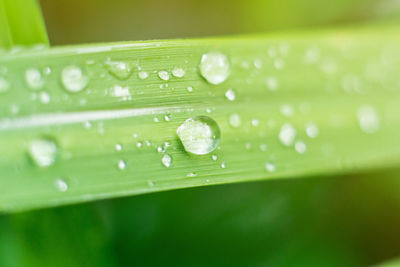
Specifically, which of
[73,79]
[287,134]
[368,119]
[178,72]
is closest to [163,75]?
[178,72]

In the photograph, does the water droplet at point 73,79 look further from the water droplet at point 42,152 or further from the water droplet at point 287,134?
the water droplet at point 287,134

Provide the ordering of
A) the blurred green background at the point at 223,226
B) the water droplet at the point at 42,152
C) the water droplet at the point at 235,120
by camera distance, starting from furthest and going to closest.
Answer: the blurred green background at the point at 223,226 < the water droplet at the point at 235,120 < the water droplet at the point at 42,152

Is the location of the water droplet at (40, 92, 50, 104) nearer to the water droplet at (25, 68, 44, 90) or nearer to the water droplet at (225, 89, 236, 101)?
the water droplet at (25, 68, 44, 90)

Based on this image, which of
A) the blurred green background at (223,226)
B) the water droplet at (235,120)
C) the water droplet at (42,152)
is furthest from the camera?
the blurred green background at (223,226)

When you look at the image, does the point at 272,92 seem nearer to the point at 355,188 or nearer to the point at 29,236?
the point at 29,236

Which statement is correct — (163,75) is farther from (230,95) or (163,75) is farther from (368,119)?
(368,119)

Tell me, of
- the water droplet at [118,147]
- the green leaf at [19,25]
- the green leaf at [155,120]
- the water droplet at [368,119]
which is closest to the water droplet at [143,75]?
the green leaf at [155,120]

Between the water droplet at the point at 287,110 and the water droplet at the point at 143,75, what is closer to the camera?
the water droplet at the point at 143,75

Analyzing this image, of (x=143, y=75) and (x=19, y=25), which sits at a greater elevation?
(x=19, y=25)
